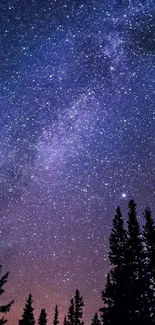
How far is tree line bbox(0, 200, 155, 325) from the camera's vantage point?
18484 millimetres

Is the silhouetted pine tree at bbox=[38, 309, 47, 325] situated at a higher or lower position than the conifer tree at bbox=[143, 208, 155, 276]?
lower

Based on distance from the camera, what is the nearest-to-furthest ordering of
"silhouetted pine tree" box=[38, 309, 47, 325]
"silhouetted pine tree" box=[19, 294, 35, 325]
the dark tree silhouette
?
1. the dark tree silhouette
2. "silhouetted pine tree" box=[19, 294, 35, 325]
3. "silhouetted pine tree" box=[38, 309, 47, 325]

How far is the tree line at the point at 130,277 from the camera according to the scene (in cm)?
1848

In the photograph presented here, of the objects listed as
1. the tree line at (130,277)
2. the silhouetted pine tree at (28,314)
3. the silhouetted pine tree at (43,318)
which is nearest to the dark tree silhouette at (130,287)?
the tree line at (130,277)

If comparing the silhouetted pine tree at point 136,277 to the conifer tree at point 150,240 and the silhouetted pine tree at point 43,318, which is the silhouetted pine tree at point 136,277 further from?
the silhouetted pine tree at point 43,318

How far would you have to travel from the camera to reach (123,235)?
2592 cm

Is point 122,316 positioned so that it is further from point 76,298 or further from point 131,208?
point 76,298

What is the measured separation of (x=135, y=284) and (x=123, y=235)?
6.78m

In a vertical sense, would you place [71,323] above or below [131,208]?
below

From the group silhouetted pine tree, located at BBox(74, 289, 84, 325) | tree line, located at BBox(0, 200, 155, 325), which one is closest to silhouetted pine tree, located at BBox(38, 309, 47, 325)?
silhouetted pine tree, located at BBox(74, 289, 84, 325)

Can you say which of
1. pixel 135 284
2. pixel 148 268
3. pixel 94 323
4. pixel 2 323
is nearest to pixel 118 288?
pixel 135 284

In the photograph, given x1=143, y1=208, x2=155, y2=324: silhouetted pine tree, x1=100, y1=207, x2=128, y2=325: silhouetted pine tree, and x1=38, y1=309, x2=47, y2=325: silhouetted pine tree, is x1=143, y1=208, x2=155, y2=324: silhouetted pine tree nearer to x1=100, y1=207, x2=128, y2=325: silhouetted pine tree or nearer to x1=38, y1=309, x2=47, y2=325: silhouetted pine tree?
x1=100, y1=207, x2=128, y2=325: silhouetted pine tree

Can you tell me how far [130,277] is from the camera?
20188mm

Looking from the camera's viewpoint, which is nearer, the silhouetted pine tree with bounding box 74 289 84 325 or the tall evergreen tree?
the tall evergreen tree
